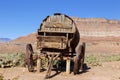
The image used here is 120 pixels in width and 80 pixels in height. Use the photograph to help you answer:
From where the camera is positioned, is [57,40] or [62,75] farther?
[57,40]

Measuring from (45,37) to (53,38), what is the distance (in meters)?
0.38

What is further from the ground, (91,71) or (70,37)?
(70,37)

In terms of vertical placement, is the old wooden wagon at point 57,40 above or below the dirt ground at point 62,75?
above

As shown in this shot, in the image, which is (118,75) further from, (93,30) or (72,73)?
(93,30)

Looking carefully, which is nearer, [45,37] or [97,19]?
[45,37]

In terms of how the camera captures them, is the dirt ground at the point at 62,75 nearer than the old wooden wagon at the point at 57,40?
Yes

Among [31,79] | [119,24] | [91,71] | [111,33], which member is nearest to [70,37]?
[91,71]

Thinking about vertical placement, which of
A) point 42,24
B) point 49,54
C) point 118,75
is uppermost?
point 42,24

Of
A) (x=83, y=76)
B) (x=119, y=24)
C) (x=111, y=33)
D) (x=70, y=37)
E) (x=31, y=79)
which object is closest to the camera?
(x=31, y=79)

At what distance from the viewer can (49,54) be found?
15320 mm

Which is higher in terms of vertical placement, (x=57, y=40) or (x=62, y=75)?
(x=57, y=40)

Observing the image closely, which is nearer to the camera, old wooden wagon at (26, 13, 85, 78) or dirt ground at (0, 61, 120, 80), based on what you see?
dirt ground at (0, 61, 120, 80)

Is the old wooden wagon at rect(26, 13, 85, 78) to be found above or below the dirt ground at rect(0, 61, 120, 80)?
above

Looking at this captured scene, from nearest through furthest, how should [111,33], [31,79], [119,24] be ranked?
[31,79]
[111,33]
[119,24]
